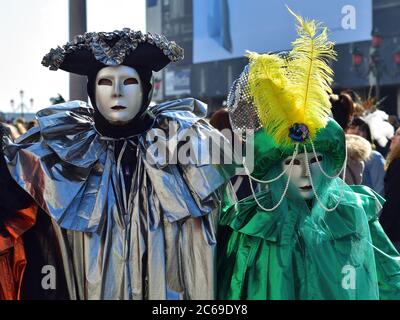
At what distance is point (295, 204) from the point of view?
2900mm

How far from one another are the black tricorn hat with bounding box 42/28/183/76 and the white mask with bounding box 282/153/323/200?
0.66 meters

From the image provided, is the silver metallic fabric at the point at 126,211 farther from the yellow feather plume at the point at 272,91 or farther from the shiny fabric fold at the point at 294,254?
the yellow feather plume at the point at 272,91

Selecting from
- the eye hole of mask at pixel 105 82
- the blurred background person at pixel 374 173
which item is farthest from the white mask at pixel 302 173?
the blurred background person at pixel 374 173

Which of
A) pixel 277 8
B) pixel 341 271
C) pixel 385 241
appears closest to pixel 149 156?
pixel 341 271

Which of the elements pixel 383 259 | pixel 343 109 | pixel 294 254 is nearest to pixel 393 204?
pixel 343 109

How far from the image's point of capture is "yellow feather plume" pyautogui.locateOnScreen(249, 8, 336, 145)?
2764 mm

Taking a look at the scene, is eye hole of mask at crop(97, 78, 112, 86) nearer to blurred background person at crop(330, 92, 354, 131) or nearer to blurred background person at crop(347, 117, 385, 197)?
blurred background person at crop(330, 92, 354, 131)

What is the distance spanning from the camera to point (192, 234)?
9.05 feet

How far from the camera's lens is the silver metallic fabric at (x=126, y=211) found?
2721 mm
